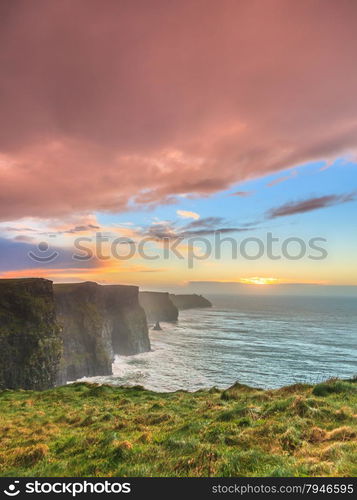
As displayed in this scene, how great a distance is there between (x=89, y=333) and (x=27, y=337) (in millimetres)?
26152

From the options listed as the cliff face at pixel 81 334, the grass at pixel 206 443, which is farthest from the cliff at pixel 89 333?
the grass at pixel 206 443

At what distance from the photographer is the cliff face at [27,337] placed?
49.5m

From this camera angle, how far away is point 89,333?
78000 millimetres

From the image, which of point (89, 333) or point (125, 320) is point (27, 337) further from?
point (125, 320)

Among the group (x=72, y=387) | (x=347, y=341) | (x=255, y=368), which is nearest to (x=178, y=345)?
(x=255, y=368)

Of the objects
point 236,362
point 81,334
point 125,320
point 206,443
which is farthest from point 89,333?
point 206,443

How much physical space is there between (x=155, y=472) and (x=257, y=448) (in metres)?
3.24

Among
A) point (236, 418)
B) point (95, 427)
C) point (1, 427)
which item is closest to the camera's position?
point (236, 418)

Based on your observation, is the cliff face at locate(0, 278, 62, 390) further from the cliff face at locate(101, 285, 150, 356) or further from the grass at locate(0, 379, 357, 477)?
the cliff face at locate(101, 285, 150, 356)

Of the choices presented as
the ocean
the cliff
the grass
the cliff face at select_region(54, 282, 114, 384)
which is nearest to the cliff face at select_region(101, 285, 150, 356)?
the cliff

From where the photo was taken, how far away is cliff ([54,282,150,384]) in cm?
7275

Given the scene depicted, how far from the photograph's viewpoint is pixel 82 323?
257 ft

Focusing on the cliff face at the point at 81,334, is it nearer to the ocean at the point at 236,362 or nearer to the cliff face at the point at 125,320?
the ocean at the point at 236,362

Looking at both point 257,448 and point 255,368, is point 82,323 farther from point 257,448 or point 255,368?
point 257,448
